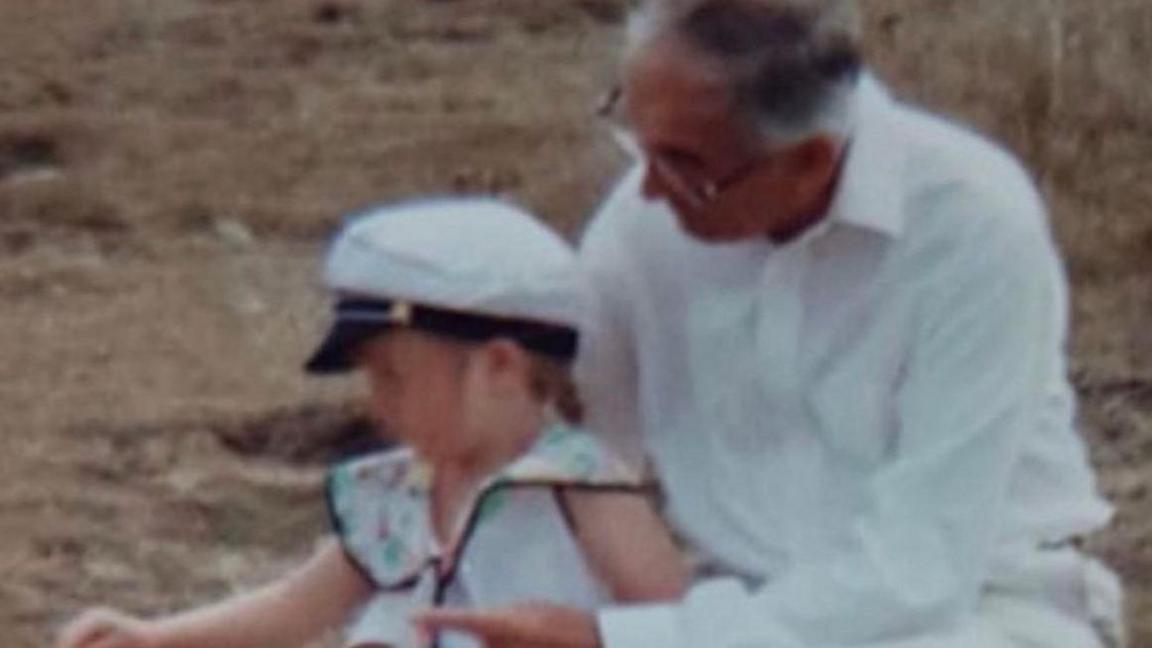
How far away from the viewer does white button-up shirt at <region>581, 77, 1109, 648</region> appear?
478 centimetres

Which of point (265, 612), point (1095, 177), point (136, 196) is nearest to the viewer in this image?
point (265, 612)

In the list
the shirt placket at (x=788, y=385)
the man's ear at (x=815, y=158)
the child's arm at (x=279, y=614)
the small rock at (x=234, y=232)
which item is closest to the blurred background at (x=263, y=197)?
the small rock at (x=234, y=232)

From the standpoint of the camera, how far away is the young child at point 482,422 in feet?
16.0

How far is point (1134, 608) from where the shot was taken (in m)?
7.03

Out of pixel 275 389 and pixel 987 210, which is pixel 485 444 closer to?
pixel 987 210

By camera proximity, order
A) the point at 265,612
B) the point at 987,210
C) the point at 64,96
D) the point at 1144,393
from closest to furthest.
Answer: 1. the point at 987,210
2. the point at 265,612
3. the point at 1144,393
4. the point at 64,96

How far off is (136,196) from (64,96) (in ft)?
2.54

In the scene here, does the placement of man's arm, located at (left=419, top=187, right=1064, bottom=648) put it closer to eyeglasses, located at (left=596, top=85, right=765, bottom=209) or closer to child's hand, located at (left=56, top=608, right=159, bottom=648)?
eyeglasses, located at (left=596, top=85, right=765, bottom=209)

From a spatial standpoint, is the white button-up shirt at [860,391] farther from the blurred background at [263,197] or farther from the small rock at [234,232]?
the small rock at [234,232]

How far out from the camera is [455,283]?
488cm


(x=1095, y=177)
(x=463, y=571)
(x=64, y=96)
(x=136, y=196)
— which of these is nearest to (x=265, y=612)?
(x=463, y=571)

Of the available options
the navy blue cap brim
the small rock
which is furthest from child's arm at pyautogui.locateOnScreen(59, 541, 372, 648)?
the small rock

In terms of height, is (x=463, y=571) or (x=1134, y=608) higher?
(x=463, y=571)

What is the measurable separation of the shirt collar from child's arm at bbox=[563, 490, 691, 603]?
1.20 feet
